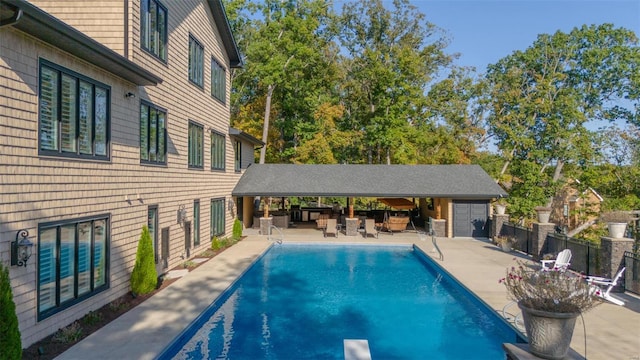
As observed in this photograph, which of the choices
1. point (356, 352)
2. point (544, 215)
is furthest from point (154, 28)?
point (544, 215)

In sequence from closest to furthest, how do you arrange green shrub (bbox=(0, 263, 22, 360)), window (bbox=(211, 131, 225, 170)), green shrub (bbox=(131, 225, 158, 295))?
green shrub (bbox=(0, 263, 22, 360)) < green shrub (bbox=(131, 225, 158, 295)) < window (bbox=(211, 131, 225, 170))

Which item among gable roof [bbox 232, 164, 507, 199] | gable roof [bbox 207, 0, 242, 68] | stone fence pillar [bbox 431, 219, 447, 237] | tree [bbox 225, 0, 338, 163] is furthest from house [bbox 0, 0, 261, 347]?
tree [bbox 225, 0, 338, 163]

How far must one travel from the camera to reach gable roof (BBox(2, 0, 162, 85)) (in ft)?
18.4

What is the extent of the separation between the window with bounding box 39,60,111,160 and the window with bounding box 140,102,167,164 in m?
1.72

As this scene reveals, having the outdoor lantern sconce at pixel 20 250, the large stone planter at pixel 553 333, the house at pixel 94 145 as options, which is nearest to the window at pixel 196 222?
the house at pixel 94 145

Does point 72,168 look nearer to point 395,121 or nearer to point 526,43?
point 395,121

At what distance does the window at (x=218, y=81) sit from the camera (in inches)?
654

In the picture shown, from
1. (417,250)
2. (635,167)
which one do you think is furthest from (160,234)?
(635,167)

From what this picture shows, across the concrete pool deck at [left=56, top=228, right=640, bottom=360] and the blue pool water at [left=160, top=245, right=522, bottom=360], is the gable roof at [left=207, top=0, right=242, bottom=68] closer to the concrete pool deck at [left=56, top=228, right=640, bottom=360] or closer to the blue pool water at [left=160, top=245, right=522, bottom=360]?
the concrete pool deck at [left=56, top=228, right=640, bottom=360]

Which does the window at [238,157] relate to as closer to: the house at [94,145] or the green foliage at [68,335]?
the house at [94,145]

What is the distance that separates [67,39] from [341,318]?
7.62m

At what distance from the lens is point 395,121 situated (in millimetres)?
31125

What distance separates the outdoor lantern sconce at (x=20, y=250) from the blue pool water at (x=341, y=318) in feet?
8.71

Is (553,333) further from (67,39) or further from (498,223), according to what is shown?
(498,223)
